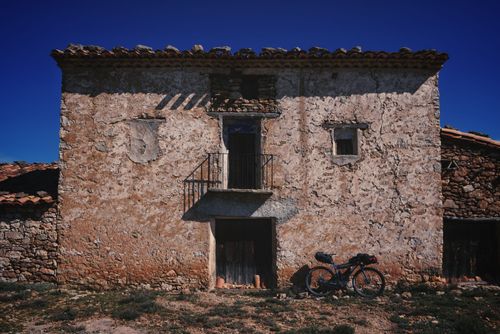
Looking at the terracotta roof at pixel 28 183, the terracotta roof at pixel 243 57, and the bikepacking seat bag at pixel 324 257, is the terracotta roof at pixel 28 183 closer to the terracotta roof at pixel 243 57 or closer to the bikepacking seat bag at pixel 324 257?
the terracotta roof at pixel 243 57

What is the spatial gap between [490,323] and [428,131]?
4443 mm

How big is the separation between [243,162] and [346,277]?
147 inches

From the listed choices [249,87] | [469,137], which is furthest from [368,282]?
[249,87]

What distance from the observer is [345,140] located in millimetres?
8195

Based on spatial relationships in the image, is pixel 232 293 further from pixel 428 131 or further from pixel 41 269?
pixel 428 131

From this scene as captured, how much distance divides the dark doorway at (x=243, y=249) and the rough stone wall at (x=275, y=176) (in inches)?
26.7

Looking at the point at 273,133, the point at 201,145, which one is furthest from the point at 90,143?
the point at 273,133

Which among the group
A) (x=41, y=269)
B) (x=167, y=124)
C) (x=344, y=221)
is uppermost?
(x=167, y=124)

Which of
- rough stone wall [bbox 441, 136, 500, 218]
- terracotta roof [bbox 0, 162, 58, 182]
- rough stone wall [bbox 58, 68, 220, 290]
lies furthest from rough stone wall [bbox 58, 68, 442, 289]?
terracotta roof [bbox 0, 162, 58, 182]

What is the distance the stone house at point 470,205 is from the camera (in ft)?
27.0

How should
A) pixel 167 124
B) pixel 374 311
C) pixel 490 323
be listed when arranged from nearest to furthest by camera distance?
pixel 490 323 < pixel 374 311 < pixel 167 124

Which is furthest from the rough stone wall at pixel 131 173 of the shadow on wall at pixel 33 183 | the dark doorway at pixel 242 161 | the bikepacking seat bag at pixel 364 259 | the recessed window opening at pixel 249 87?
the bikepacking seat bag at pixel 364 259

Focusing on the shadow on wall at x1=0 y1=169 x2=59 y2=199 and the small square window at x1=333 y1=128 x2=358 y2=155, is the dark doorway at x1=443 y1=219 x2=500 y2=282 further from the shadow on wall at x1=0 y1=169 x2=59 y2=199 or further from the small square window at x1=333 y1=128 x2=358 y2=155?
the shadow on wall at x1=0 y1=169 x2=59 y2=199

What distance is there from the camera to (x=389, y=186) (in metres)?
7.92
